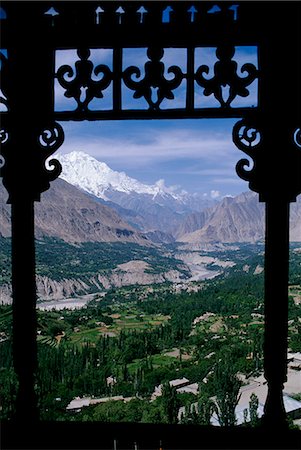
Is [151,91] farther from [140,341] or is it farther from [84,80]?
[140,341]

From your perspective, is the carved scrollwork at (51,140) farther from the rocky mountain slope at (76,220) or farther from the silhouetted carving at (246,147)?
the rocky mountain slope at (76,220)

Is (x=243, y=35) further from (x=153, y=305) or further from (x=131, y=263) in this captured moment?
(x=131, y=263)

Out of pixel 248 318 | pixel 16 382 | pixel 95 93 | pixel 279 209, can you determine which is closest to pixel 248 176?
pixel 279 209

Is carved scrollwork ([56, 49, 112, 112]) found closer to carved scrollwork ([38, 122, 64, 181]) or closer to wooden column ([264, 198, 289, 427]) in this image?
carved scrollwork ([38, 122, 64, 181])

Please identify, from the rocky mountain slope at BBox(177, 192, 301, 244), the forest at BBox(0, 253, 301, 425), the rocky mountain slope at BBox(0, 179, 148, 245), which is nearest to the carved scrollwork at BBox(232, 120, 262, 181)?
the forest at BBox(0, 253, 301, 425)

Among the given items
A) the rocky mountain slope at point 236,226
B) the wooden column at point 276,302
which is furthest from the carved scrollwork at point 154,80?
the rocky mountain slope at point 236,226

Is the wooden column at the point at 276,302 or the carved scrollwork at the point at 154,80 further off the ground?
the carved scrollwork at the point at 154,80
